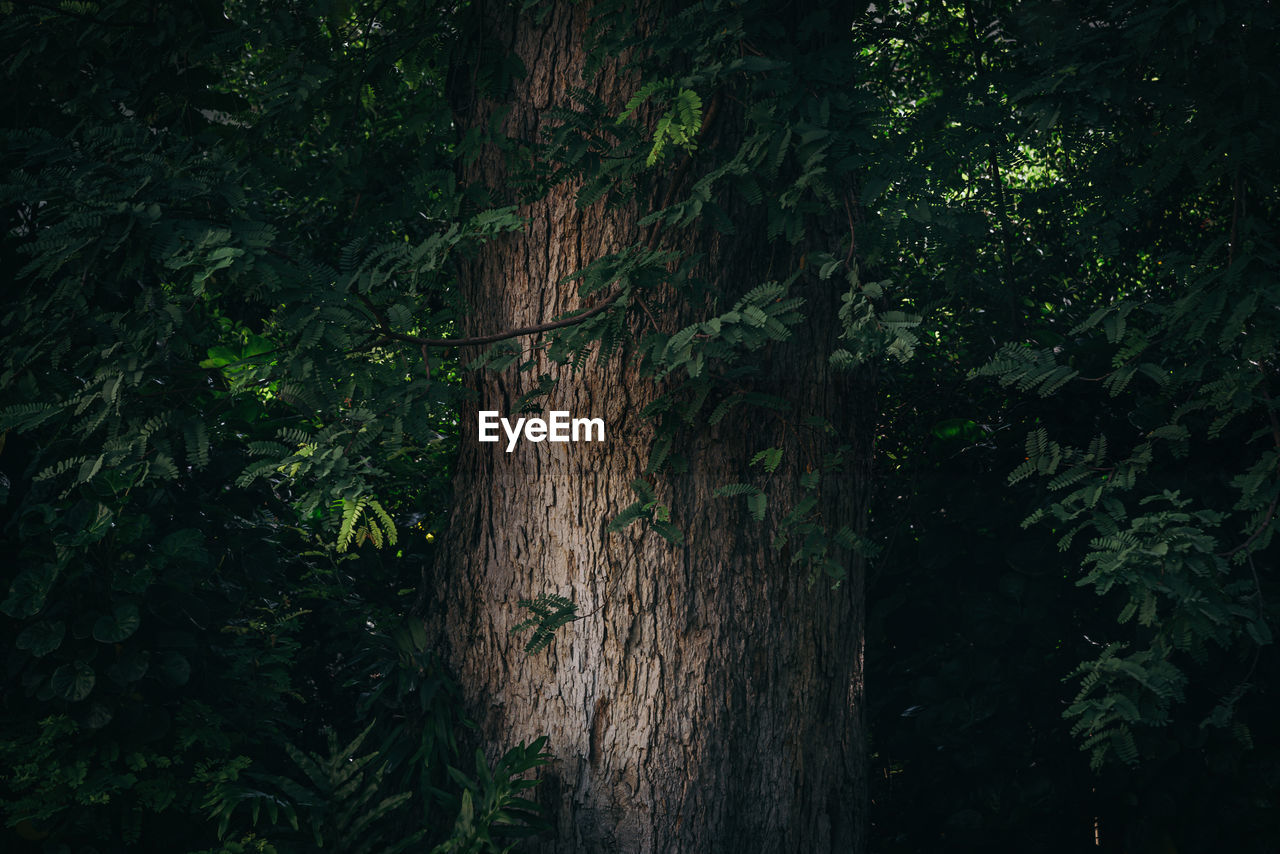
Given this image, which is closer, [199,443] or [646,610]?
[199,443]

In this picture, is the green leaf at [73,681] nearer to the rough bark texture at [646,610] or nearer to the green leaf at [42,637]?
the green leaf at [42,637]

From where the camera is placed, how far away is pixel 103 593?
3.21m

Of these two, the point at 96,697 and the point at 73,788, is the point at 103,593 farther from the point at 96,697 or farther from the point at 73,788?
the point at 73,788

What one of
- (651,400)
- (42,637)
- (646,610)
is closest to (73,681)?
(42,637)

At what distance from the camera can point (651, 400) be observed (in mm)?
3008

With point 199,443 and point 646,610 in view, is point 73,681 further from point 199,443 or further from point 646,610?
point 646,610

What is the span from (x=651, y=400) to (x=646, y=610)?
0.67 m

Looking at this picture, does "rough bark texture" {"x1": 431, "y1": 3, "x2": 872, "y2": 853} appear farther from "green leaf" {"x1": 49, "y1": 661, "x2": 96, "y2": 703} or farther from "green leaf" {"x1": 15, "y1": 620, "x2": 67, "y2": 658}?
"green leaf" {"x1": 15, "y1": 620, "x2": 67, "y2": 658}

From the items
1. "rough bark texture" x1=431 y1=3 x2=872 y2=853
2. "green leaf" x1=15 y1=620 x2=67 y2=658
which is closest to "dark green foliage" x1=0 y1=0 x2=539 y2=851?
"green leaf" x1=15 y1=620 x2=67 y2=658

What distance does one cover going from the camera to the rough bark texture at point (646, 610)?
9.81 ft

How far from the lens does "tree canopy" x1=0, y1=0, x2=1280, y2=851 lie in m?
2.61

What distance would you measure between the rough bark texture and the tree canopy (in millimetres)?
60

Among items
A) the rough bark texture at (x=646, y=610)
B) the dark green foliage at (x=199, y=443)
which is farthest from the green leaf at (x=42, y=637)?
the rough bark texture at (x=646, y=610)

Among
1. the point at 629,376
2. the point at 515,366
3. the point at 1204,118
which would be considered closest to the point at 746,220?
→ the point at 629,376
